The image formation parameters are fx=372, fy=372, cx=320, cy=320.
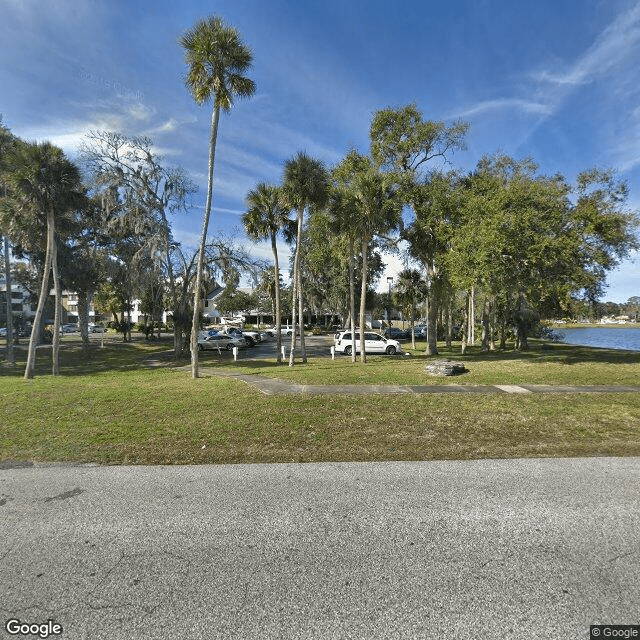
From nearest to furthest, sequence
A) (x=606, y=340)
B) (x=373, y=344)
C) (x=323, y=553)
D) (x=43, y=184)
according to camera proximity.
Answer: (x=323, y=553)
(x=43, y=184)
(x=373, y=344)
(x=606, y=340)

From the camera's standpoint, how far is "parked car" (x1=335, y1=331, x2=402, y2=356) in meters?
23.5

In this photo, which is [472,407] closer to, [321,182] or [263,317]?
[321,182]

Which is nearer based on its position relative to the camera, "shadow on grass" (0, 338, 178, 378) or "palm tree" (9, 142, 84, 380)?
"palm tree" (9, 142, 84, 380)

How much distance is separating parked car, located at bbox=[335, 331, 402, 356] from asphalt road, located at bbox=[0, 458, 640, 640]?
1864 cm

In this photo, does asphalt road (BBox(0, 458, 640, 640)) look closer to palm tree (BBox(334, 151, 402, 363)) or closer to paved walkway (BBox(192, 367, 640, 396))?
paved walkway (BBox(192, 367, 640, 396))

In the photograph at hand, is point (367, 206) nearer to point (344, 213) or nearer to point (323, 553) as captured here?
point (344, 213)

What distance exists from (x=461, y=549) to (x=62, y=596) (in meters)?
3.10

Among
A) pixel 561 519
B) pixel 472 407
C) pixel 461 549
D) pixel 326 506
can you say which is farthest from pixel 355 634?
pixel 472 407

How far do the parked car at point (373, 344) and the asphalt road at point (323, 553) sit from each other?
1864 cm

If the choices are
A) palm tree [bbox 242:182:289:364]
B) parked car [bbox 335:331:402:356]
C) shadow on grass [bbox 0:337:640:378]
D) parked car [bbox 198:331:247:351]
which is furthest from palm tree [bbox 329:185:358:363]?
parked car [bbox 198:331:247:351]

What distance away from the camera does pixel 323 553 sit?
3.13m

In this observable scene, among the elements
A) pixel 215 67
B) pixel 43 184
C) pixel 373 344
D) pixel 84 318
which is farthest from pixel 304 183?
pixel 84 318

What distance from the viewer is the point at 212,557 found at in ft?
10.2

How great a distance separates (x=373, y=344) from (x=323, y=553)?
69.1 ft
